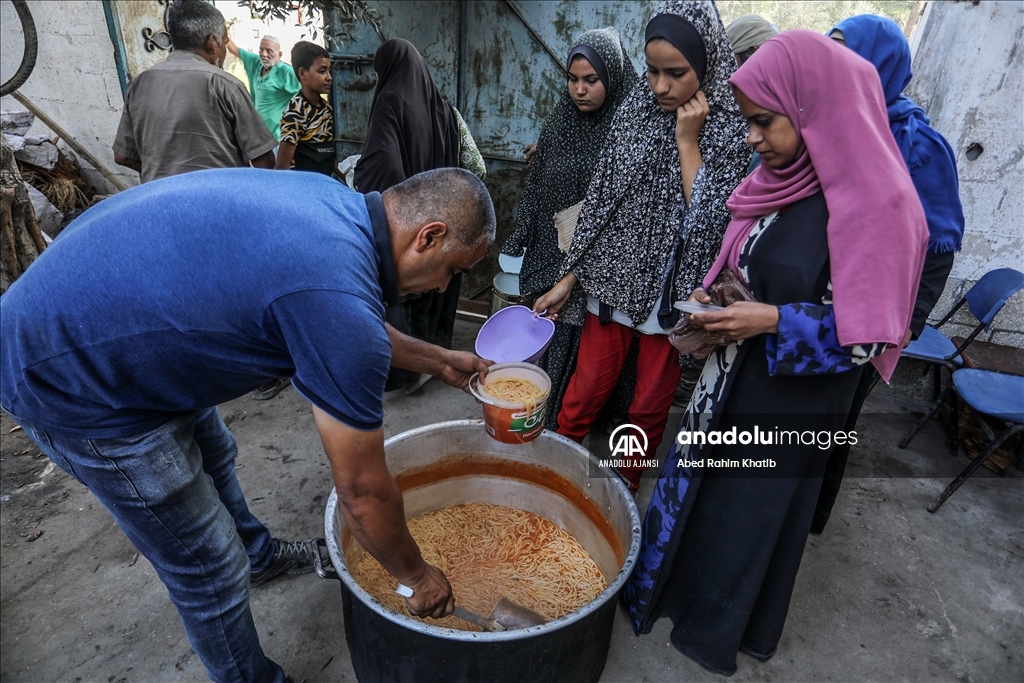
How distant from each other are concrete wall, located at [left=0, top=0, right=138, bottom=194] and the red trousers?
19.6 feet

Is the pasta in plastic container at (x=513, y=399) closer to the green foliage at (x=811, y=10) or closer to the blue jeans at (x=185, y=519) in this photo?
the blue jeans at (x=185, y=519)

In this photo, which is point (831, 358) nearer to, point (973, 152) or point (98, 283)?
point (98, 283)

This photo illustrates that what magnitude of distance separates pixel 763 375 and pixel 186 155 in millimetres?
3359

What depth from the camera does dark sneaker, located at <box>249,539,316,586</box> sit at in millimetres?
2492

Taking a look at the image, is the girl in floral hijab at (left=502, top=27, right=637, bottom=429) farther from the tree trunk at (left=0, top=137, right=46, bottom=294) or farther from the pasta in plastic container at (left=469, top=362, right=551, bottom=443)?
the tree trunk at (left=0, top=137, right=46, bottom=294)

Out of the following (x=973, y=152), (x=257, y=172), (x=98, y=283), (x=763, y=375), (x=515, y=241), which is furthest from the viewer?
(x=973, y=152)

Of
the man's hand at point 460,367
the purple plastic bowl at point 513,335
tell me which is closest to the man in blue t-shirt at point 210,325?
the man's hand at point 460,367

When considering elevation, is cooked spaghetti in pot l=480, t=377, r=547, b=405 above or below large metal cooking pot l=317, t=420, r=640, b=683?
above

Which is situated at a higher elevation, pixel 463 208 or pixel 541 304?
pixel 463 208

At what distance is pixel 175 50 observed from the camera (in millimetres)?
3412

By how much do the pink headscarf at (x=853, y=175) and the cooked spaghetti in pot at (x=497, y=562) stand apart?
144cm

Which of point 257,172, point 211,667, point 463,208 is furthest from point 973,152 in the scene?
point 211,667

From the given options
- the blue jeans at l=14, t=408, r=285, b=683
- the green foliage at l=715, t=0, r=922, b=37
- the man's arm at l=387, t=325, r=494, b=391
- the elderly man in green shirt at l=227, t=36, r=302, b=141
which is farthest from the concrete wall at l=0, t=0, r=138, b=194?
the green foliage at l=715, t=0, r=922, b=37

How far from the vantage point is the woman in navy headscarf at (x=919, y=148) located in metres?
1.83
